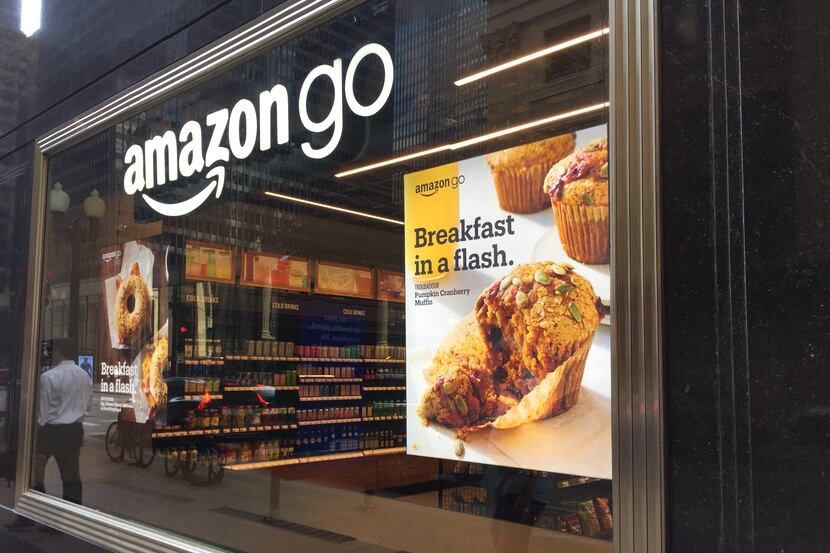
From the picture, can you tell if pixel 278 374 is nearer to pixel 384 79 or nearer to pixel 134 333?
pixel 134 333

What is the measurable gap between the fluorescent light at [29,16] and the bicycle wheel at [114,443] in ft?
12.5

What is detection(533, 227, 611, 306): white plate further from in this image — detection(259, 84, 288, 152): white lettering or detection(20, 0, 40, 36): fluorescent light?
detection(20, 0, 40, 36): fluorescent light

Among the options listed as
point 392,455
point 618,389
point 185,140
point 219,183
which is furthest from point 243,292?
point 618,389

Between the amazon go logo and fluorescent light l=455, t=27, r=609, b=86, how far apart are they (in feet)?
1.85

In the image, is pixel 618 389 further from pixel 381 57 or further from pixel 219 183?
pixel 219 183

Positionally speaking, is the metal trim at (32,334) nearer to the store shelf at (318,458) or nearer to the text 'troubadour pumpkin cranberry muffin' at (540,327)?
the store shelf at (318,458)

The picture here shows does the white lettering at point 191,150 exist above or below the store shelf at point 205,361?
above

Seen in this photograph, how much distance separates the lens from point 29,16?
289 inches

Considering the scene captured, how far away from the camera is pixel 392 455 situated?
3.74 m

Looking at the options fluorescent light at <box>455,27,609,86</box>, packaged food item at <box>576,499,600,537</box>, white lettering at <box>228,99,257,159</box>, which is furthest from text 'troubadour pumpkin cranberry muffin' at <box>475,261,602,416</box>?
white lettering at <box>228,99,257,159</box>

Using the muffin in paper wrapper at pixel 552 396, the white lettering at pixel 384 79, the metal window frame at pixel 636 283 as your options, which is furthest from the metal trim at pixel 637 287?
the white lettering at pixel 384 79

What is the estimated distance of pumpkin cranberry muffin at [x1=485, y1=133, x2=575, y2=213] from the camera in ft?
10.4

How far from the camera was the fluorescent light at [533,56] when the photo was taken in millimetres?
2996

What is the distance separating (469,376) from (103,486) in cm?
388
